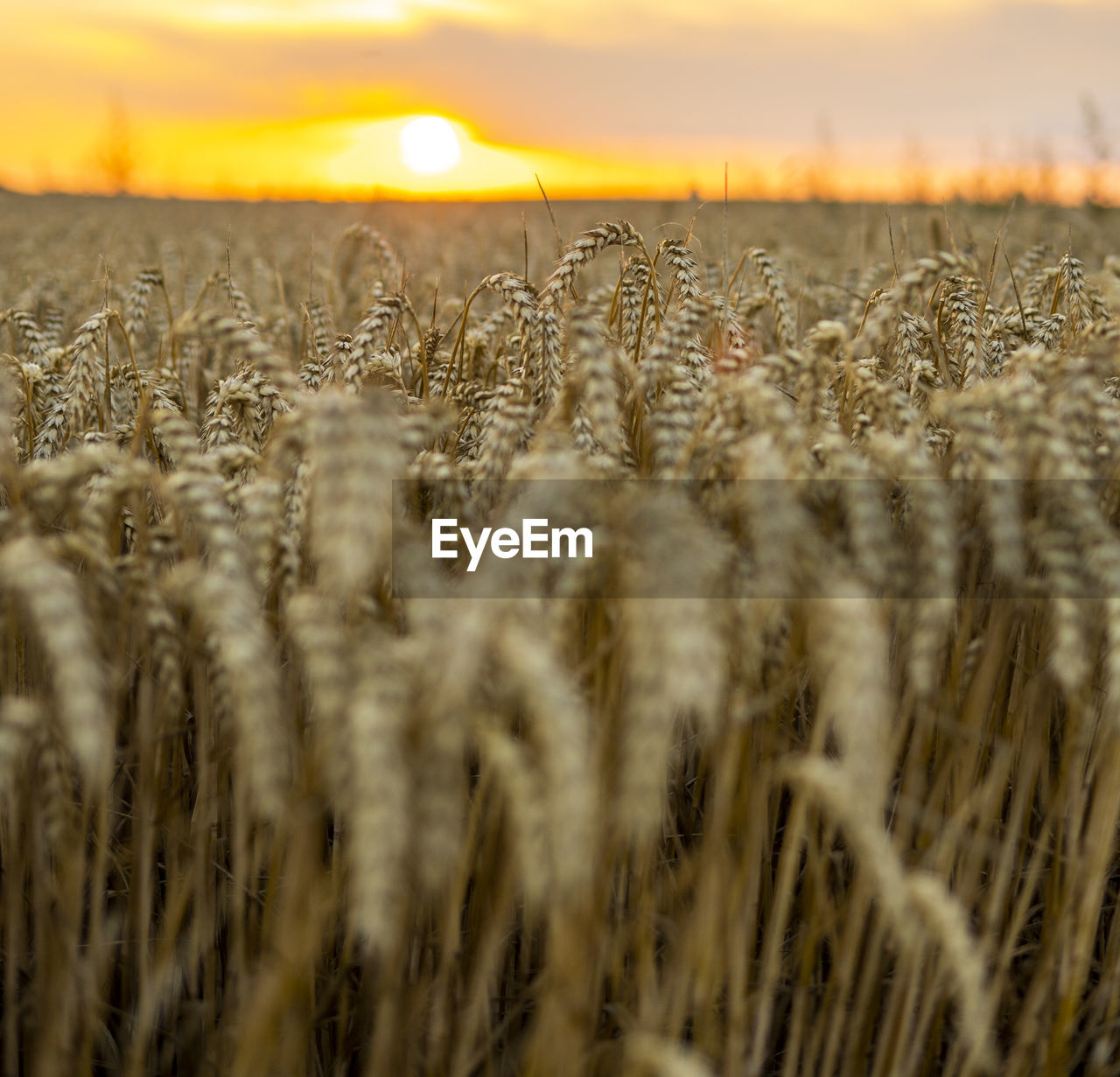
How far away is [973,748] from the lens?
4.61ft

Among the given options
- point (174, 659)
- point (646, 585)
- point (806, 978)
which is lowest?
point (806, 978)

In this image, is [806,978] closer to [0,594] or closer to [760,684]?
[760,684]

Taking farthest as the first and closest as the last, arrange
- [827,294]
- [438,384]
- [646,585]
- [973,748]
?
[827,294], [438,384], [973,748], [646,585]

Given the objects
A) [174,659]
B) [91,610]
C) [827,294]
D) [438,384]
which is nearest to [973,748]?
[174,659]

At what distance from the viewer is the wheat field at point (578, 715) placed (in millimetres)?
966

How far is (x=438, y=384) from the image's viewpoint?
278 cm

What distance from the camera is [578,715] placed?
91 cm

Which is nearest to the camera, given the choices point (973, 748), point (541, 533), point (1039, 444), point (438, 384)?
point (541, 533)

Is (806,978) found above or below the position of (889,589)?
below

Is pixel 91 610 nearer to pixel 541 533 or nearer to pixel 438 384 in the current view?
pixel 541 533

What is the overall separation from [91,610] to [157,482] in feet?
0.73

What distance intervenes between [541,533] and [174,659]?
1.71 ft

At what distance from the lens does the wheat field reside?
0.97 meters

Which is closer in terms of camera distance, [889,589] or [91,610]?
[91,610]
